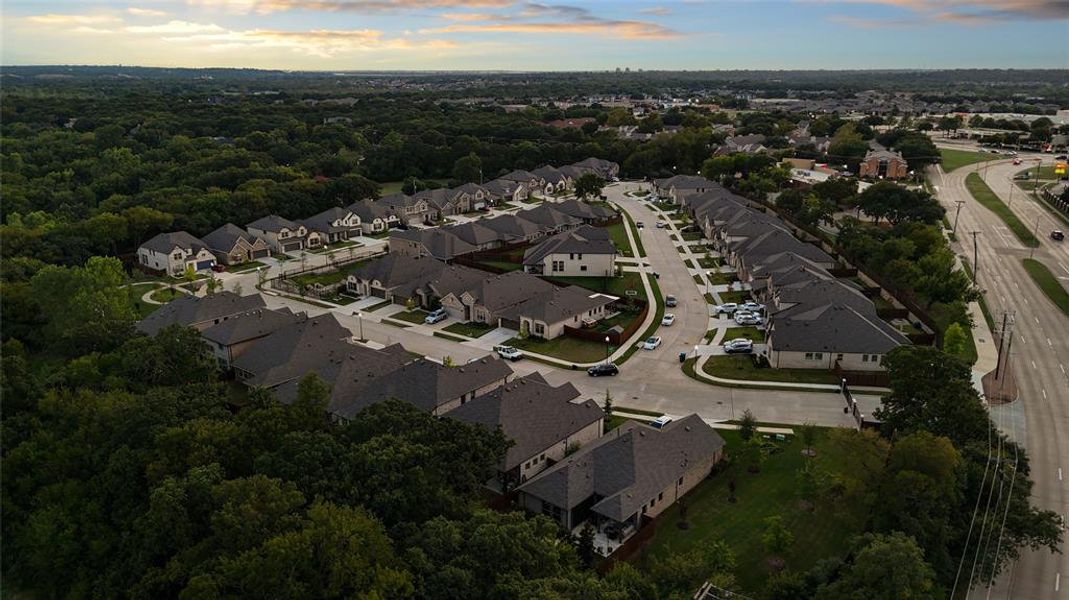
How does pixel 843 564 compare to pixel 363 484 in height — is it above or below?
below

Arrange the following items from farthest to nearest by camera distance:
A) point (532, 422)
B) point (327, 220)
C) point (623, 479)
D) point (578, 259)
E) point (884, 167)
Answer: point (884, 167)
point (327, 220)
point (578, 259)
point (532, 422)
point (623, 479)

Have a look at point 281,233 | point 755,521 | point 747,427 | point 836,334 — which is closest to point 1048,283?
point 836,334

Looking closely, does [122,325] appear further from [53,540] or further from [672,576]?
[672,576]

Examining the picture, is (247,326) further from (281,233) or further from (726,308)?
(726,308)

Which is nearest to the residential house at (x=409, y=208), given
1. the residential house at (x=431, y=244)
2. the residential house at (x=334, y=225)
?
the residential house at (x=334, y=225)

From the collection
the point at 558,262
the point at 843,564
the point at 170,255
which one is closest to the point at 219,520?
the point at 843,564

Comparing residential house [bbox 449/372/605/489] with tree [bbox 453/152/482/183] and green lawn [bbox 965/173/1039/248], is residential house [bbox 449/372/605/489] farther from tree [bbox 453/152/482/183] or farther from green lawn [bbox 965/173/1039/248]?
tree [bbox 453/152/482/183]
